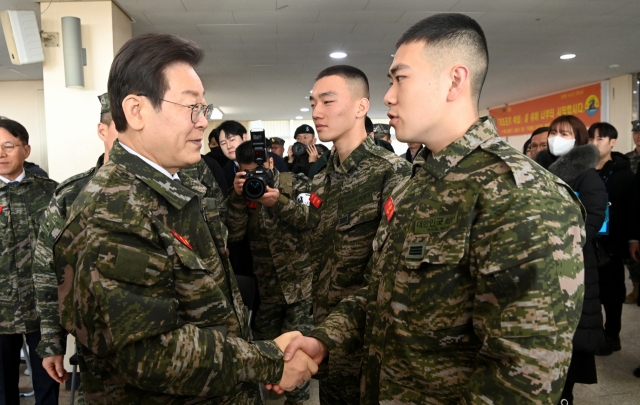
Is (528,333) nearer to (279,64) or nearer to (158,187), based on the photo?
(158,187)

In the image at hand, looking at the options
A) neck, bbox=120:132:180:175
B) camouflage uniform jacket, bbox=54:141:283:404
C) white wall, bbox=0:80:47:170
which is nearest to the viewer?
camouflage uniform jacket, bbox=54:141:283:404

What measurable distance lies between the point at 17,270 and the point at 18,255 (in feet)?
0.27

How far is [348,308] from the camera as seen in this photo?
1374 millimetres

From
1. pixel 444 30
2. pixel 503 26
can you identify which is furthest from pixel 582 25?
pixel 444 30

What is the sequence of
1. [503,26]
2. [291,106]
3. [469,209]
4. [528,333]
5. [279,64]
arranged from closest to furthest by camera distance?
[528,333] → [469,209] → [503,26] → [279,64] → [291,106]

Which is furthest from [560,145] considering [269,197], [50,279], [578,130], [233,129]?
[50,279]

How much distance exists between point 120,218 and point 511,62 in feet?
22.8

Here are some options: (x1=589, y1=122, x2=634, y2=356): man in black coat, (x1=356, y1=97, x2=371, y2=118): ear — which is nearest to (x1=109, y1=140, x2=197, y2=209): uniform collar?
(x1=356, y1=97, x2=371, y2=118): ear

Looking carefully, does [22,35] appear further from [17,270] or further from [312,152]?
[312,152]

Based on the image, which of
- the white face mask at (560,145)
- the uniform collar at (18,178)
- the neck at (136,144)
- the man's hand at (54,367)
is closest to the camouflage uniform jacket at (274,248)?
the man's hand at (54,367)

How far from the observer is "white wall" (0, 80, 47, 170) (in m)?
7.12

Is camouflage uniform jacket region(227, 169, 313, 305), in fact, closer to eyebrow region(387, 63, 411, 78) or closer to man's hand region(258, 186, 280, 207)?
man's hand region(258, 186, 280, 207)

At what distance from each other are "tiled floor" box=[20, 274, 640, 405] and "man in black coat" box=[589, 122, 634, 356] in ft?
0.37

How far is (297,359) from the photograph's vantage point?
1.30 metres
